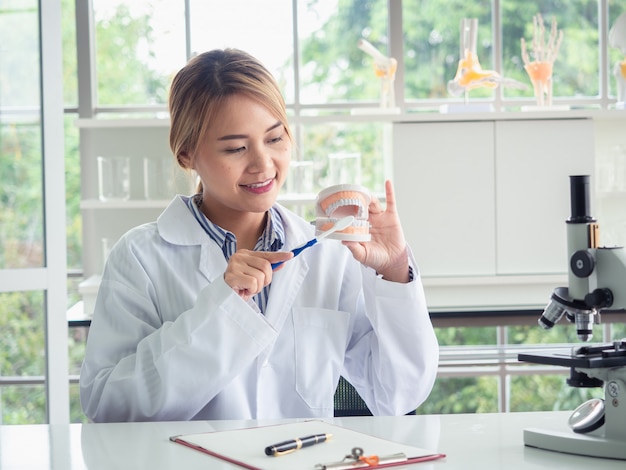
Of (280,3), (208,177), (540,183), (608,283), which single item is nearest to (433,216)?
(540,183)

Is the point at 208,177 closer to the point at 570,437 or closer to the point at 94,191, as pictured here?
the point at 570,437

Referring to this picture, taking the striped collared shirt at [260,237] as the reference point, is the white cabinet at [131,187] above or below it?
above

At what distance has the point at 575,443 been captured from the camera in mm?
1282

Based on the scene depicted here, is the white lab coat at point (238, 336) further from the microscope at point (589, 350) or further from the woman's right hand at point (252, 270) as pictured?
the microscope at point (589, 350)

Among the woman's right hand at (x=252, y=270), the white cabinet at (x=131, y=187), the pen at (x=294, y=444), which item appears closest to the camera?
the pen at (x=294, y=444)

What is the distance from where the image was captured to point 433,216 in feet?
12.5

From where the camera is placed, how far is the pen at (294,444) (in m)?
1.22

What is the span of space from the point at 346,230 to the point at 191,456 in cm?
53

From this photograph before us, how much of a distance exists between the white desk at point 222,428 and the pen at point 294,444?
0.19ft

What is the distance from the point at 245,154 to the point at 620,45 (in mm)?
2651

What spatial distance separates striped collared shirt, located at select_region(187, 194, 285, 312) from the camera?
184 centimetres

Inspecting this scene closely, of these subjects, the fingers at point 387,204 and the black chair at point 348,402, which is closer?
the fingers at point 387,204

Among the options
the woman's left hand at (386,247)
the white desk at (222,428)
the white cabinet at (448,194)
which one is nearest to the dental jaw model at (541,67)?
the white cabinet at (448,194)

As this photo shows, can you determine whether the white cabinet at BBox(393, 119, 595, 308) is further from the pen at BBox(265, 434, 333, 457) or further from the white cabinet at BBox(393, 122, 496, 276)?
the pen at BBox(265, 434, 333, 457)
